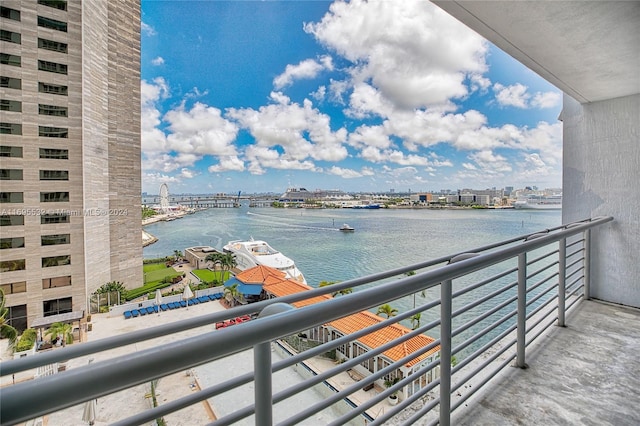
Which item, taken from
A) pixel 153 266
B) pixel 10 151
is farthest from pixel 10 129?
pixel 153 266

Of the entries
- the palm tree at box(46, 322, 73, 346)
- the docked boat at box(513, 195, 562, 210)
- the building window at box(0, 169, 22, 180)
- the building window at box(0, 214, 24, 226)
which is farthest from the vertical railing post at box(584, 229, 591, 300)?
the building window at box(0, 169, 22, 180)

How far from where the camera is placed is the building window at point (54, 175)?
12.9 m

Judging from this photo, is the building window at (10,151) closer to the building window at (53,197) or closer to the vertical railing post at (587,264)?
the building window at (53,197)

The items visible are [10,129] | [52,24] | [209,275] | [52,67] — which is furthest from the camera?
[209,275]

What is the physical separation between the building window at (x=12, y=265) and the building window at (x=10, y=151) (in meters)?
4.26

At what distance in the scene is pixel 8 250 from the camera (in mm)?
11828

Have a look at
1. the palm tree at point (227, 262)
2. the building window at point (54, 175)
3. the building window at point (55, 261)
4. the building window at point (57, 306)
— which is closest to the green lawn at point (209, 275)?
the palm tree at point (227, 262)

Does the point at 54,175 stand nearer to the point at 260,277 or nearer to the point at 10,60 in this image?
the point at 10,60

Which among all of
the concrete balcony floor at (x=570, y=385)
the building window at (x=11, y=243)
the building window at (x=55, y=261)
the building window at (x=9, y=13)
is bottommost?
the building window at (x=55, y=261)

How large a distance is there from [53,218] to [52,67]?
657 centimetres

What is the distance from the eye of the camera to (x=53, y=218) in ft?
42.2

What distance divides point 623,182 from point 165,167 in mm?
38978

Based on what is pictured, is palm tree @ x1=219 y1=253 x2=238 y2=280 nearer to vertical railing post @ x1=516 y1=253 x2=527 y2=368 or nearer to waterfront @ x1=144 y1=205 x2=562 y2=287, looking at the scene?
waterfront @ x1=144 y1=205 x2=562 y2=287

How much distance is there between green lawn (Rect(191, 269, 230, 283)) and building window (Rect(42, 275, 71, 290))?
25.8 ft
